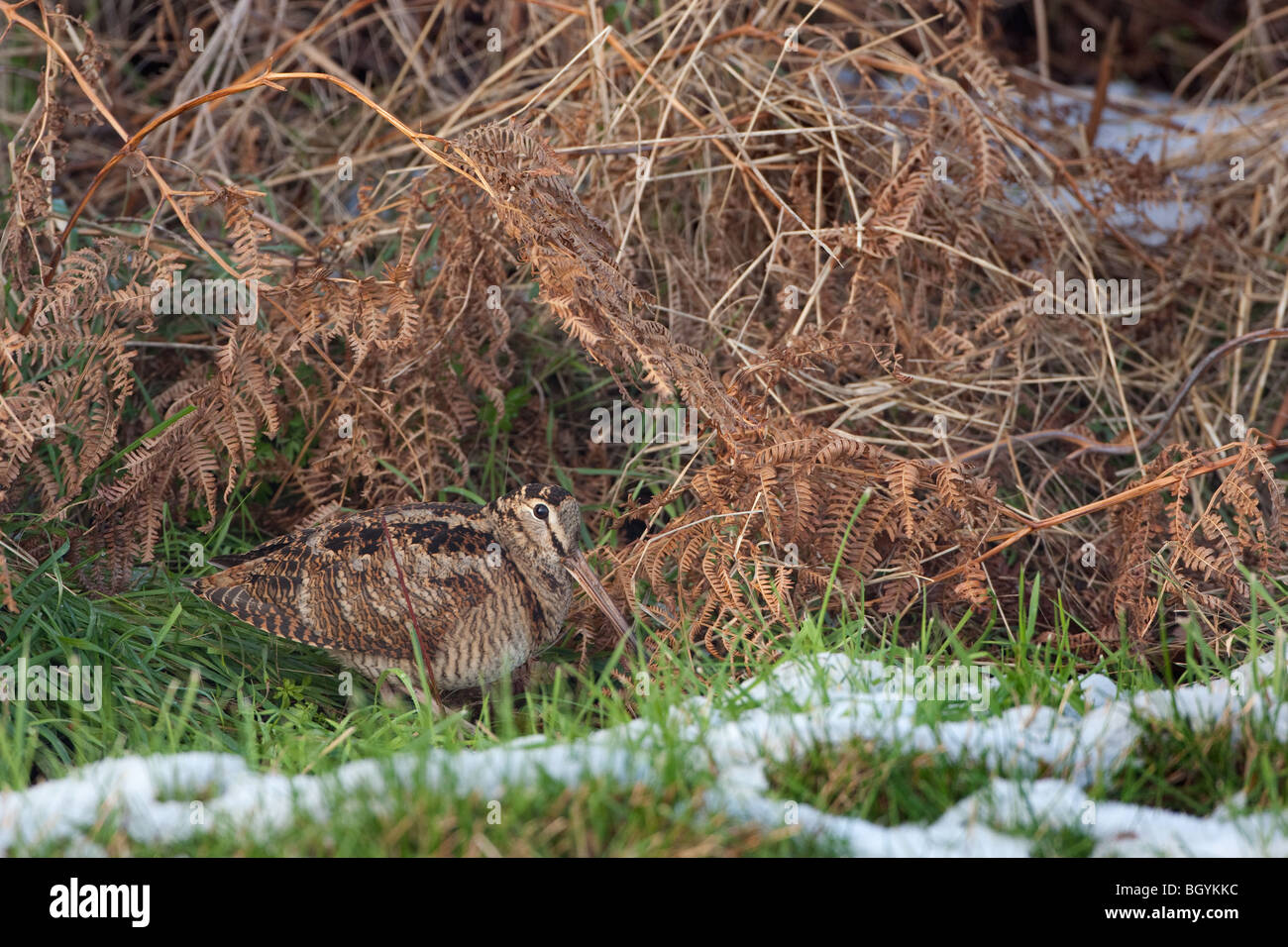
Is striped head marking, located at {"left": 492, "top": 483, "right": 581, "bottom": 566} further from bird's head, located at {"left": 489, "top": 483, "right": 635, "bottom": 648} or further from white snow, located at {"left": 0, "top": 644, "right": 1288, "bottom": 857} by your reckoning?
Result: white snow, located at {"left": 0, "top": 644, "right": 1288, "bottom": 857}

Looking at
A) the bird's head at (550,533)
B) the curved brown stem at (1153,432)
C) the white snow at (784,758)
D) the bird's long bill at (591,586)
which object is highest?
the curved brown stem at (1153,432)

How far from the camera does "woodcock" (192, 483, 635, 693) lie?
3.58 m

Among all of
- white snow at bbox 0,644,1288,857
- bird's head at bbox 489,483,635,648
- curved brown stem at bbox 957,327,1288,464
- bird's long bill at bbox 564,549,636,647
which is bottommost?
white snow at bbox 0,644,1288,857

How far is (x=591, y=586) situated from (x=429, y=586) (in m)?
0.48

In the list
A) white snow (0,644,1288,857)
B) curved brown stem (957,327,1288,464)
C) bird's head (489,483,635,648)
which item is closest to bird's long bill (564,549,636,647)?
bird's head (489,483,635,648)

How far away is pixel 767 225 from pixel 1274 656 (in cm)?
228

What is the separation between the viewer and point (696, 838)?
2.34 meters

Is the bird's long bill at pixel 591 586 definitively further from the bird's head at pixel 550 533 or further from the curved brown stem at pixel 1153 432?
the curved brown stem at pixel 1153 432

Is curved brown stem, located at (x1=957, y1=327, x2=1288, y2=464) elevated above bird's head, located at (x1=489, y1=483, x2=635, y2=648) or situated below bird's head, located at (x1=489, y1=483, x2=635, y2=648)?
above

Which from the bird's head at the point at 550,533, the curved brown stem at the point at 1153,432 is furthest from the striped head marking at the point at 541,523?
the curved brown stem at the point at 1153,432

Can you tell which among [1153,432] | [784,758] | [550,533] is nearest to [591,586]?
[550,533]

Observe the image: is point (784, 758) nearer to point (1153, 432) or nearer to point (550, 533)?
point (550, 533)

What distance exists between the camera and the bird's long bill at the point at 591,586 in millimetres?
3676

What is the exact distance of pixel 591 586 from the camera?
3699mm
